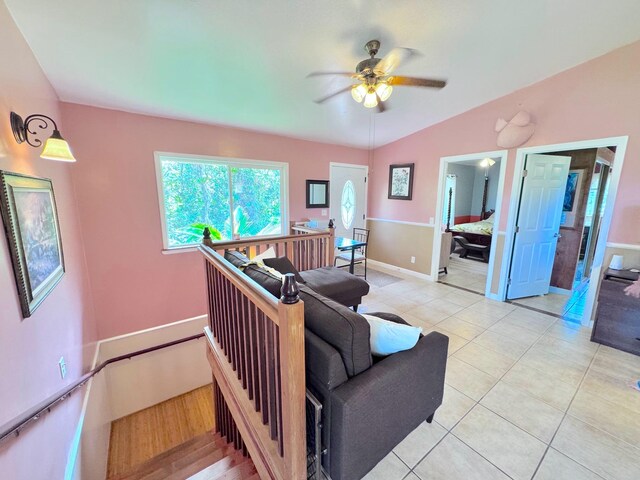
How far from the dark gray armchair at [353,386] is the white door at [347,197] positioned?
12.6ft

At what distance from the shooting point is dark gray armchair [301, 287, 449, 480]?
116 cm

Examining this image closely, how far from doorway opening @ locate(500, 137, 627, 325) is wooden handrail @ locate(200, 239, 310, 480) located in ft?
12.2

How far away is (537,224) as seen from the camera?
11.9 ft

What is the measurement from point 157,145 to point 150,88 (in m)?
0.81

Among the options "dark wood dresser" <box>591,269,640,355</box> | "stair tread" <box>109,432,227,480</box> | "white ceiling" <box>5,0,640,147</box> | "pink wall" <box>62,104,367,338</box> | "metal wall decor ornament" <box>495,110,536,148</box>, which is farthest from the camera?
"metal wall decor ornament" <box>495,110,536,148</box>

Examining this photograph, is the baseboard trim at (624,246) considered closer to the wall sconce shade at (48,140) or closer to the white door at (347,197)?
the white door at (347,197)

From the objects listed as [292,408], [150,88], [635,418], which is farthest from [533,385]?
[150,88]

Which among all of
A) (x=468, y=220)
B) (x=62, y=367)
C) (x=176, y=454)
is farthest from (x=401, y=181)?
(x=62, y=367)

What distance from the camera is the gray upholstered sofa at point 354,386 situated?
3.82ft

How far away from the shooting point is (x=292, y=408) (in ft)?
3.51

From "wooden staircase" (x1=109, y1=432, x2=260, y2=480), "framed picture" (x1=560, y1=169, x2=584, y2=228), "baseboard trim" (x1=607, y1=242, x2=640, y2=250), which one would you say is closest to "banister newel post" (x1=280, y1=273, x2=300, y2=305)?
"wooden staircase" (x1=109, y1=432, x2=260, y2=480)

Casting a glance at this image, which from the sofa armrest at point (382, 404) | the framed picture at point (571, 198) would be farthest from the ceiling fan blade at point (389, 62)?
the framed picture at point (571, 198)

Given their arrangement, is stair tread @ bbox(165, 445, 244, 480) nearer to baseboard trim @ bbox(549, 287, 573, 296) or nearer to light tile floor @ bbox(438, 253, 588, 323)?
light tile floor @ bbox(438, 253, 588, 323)

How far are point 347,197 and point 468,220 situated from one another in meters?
4.72
